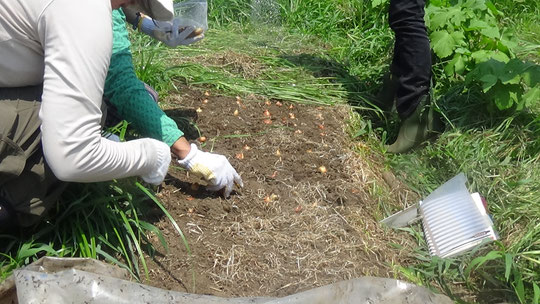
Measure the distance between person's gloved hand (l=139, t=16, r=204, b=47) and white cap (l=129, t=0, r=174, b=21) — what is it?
0.85m

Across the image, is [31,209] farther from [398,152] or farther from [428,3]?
[428,3]

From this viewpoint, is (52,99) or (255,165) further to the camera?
(255,165)

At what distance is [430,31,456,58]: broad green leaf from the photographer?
137 inches

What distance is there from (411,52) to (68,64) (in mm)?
1988

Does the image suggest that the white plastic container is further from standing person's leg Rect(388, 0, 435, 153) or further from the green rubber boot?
the green rubber boot

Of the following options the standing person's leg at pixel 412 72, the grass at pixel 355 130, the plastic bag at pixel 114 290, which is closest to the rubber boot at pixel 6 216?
the grass at pixel 355 130

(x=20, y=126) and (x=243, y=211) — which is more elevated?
(x=20, y=126)

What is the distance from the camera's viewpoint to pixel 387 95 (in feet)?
12.5

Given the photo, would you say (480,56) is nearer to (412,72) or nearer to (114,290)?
(412,72)

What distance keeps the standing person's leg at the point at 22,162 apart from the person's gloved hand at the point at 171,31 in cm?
98

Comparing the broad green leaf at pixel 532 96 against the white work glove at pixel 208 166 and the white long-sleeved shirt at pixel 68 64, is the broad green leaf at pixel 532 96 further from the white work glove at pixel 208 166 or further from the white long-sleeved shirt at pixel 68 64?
the white long-sleeved shirt at pixel 68 64

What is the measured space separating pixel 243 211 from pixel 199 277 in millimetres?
415

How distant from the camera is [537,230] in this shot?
8.91 ft

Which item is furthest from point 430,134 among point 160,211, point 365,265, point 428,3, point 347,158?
point 160,211
